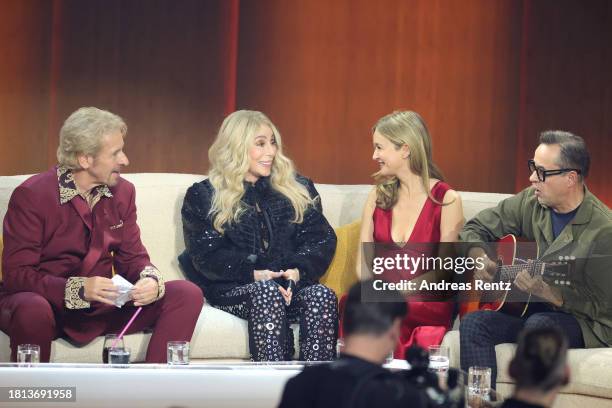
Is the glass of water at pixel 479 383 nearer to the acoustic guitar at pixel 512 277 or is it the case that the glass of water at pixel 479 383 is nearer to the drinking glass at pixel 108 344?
the acoustic guitar at pixel 512 277

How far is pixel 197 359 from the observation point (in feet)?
15.5

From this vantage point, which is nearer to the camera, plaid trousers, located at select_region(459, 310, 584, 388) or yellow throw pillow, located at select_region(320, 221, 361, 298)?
plaid trousers, located at select_region(459, 310, 584, 388)

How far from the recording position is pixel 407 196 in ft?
17.1

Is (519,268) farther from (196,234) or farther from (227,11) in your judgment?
(227,11)

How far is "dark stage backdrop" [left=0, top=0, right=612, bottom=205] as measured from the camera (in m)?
6.08

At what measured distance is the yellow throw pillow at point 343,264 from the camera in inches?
208

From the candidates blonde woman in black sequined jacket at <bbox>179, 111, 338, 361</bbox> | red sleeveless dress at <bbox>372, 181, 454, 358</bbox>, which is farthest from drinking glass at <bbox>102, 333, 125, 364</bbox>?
red sleeveless dress at <bbox>372, 181, 454, 358</bbox>

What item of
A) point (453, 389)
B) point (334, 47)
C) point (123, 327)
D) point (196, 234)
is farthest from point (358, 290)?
point (334, 47)

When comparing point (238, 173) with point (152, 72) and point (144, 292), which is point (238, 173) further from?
point (152, 72)

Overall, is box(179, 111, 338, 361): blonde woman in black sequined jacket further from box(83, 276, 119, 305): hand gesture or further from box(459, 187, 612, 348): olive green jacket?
box(459, 187, 612, 348): olive green jacket

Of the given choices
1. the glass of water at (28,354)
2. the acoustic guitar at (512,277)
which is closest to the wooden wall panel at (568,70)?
the acoustic guitar at (512,277)

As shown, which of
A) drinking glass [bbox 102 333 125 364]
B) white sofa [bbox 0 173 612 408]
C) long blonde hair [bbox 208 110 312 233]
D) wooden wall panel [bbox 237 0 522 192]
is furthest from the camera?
wooden wall panel [bbox 237 0 522 192]

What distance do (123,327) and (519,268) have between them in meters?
1.72

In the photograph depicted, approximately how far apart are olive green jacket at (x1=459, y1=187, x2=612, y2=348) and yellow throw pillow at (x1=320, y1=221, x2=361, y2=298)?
64 cm
